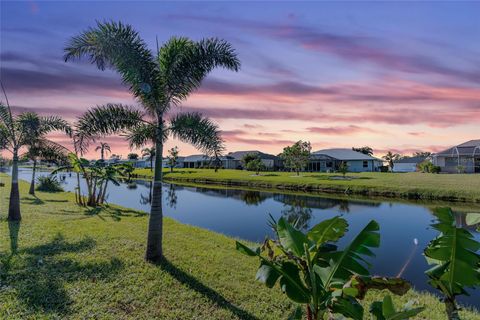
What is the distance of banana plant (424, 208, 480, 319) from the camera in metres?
2.75

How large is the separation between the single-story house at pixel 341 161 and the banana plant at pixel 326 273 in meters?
59.0

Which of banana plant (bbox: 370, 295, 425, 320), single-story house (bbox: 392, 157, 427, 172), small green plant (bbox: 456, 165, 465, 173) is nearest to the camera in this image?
banana plant (bbox: 370, 295, 425, 320)

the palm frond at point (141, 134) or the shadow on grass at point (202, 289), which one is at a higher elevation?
the palm frond at point (141, 134)

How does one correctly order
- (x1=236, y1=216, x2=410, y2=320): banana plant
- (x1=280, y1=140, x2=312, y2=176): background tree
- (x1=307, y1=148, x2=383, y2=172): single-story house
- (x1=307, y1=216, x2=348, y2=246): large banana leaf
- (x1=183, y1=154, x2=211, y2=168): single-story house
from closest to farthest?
(x1=236, y1=216, x2=410, y2=320): banana plant, (x1=307, y1=216, x2=348, y2=246): large banana leaf, (x1=280, y1=140, x2=312, y2=176): background tree, (x1=307, y1=148, x2=383, y2=172): single-story house, (x1=183, y1=154, x2=211, y2=168): single-story house

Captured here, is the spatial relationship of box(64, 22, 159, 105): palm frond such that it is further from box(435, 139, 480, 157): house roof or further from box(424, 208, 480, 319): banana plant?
box(435, 139, 480, 157): house roof

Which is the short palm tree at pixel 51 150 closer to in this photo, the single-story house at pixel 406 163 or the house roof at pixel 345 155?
the house roof at pixel 345 155

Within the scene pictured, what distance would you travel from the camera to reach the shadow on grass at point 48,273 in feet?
17.5

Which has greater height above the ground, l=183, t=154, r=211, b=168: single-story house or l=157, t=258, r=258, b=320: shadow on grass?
l=183, t=154, r=211, b=168: single-story house

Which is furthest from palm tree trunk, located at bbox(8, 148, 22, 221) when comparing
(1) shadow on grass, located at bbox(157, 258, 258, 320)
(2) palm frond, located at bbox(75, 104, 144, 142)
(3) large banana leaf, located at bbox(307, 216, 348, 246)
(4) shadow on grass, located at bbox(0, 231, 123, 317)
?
(3) large banana leaf, located at bbox(307, 216, 348, 246)

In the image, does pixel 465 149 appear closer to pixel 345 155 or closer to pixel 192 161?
pixel 345 155

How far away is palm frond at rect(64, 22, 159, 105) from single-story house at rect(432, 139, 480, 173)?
168ft

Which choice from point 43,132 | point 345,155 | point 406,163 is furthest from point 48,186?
point 406,163

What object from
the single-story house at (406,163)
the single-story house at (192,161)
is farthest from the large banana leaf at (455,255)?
the single-story house at (406,163)

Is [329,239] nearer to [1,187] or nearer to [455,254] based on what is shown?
[455,254]
